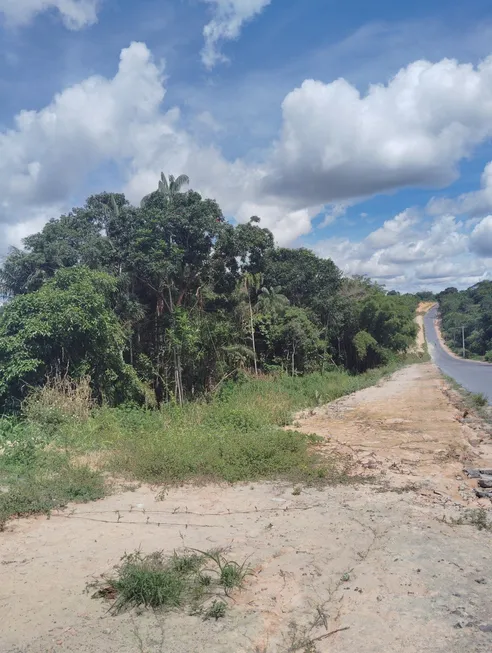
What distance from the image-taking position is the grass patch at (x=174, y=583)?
3855mm

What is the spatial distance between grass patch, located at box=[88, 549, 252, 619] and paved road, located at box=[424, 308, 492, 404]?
18.7m

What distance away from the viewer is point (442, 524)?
18.2 ft

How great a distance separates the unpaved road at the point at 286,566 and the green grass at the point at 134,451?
0.46 m

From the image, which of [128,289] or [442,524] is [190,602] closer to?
[442,524]

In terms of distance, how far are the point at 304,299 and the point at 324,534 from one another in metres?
23.1

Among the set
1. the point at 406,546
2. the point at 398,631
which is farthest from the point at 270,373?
the point at 398,631

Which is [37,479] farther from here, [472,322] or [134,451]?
[472,322]

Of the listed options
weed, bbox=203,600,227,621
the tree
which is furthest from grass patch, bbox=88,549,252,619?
the tree

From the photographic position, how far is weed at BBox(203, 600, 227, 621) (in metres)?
3.70

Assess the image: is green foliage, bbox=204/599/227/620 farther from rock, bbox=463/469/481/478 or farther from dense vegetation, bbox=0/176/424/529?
rock, bbox=463/469/481/478

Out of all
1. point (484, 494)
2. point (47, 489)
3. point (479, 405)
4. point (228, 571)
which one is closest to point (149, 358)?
point (47, 489)

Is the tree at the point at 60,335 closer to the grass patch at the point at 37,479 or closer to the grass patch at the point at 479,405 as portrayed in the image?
the grass patch at the point at 37,479

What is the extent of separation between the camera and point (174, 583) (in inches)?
158

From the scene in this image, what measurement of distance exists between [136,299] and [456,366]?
37.6 m
